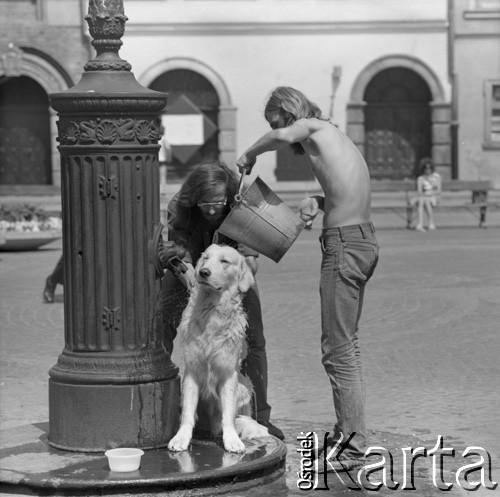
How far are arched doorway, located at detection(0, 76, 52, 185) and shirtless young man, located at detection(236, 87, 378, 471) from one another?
28.7 metres

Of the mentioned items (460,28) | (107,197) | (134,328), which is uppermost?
(460,28)

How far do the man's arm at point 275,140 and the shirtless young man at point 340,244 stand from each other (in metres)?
0.02

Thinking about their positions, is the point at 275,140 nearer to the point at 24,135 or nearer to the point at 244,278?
the point at 244,278

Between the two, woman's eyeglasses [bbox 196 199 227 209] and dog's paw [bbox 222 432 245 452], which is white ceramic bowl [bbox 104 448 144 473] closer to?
dog's paw [bbox 222 432 245 452]

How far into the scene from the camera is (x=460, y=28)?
35031 mm

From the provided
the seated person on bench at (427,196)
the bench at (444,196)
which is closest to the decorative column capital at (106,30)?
the seated person on bench at (427,196)

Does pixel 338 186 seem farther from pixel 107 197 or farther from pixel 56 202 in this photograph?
pixel 56 202

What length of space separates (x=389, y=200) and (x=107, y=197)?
84.3 ft

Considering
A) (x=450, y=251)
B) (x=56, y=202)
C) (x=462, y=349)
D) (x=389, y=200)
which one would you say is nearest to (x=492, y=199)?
(x=389, y=200)

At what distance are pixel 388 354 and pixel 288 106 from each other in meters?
3.90

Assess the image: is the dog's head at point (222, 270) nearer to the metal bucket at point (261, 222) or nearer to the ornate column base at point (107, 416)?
the metal bucket at point (261, 222)

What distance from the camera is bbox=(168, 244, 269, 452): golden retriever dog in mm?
6473

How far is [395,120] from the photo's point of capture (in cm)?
3550

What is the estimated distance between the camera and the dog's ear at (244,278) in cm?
655
